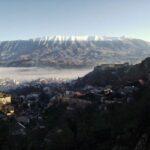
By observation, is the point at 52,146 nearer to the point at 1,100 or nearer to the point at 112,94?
the point at 112,94

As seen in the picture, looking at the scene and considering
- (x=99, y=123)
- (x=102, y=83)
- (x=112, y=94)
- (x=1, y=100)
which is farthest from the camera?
(x=102, y=83)

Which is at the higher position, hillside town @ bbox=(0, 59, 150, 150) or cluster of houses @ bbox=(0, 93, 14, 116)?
hillside town @ bbox=(0, 59, 150, 150)

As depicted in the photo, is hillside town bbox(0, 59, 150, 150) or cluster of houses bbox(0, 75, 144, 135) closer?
hillside town bbox(0, 59, 150, 150)

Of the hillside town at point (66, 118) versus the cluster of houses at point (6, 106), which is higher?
the hillside town at point (66, 118)

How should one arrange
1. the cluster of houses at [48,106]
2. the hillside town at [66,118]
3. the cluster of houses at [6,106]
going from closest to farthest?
the hillside town at [66,118] → the cluster of houses at [48,106] → the cluster of houses at [6,106]

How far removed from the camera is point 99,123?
4066 cm

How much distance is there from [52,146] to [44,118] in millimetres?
12768

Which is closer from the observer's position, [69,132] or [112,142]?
[112,142]

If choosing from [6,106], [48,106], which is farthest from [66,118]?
[6,106]

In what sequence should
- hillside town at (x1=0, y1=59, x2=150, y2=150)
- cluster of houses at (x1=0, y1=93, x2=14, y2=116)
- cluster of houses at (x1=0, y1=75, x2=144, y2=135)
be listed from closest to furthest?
hillside town at (x1=0, y1=59, x2=150, y2=150) → cluster of houses at (x1=0, y1=75, x2=144, y2=135) → cluster of houses at (x1=0, y1=93, x2=14, y2=116)

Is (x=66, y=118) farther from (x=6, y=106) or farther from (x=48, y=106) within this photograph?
(x=6, y=106)

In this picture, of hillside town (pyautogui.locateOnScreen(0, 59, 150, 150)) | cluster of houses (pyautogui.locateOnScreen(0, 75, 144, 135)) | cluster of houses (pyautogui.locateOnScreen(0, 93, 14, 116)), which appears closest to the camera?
hillside town (pyautogui.locateOnScreen(0, 59, 150, 150))

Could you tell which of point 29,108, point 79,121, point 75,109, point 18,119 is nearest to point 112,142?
point 79,121

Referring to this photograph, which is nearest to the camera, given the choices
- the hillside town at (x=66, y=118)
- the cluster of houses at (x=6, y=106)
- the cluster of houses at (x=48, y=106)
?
the hillside town at (x=66, y=118)
